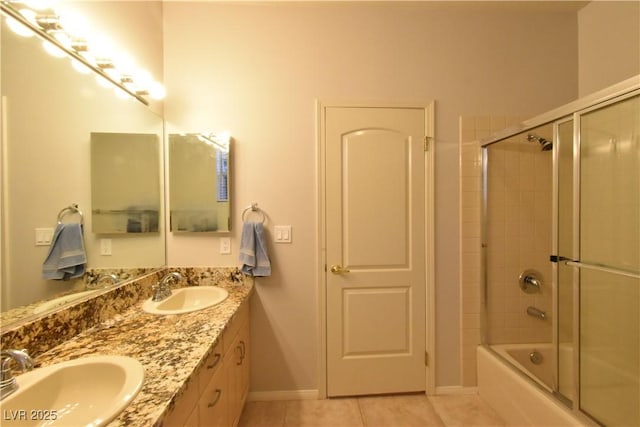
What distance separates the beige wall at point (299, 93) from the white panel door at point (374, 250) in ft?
0.44

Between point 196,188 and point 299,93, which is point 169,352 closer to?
point 196,188

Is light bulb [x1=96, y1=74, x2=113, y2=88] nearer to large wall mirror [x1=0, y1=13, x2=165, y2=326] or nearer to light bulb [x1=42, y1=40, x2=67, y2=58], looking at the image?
large wall mirror [x1=0, y1=13, x2=165, y2=326]

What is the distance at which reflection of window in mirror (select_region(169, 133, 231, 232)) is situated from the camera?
5.44ft

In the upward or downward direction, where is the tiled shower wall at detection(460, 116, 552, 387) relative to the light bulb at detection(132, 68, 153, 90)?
downward

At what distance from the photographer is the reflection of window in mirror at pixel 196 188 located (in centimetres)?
166

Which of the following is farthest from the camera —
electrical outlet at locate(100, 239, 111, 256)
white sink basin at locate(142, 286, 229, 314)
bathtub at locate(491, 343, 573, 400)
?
white sink basin at locate(142, 286, 229, 314)

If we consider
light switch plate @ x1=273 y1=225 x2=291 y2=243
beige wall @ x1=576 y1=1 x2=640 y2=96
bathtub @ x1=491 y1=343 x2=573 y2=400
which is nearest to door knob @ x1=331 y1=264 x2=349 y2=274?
light switch plate @ x1=273 y1=225 x2=291 y2=243

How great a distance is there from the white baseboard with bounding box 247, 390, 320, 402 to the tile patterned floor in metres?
0.02

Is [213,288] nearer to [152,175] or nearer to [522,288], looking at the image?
[152,175]

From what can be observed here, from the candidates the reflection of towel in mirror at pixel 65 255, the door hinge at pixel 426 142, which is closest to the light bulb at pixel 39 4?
the reflection of towel in mirror at pixel 65 255

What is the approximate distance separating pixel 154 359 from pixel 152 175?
1183mm

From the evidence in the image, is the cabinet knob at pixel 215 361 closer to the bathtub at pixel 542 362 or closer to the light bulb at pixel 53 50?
the light bulb at pixel 53 50

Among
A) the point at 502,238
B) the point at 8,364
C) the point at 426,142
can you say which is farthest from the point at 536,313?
the point at 8,364

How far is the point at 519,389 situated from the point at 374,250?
1149 millimetres
